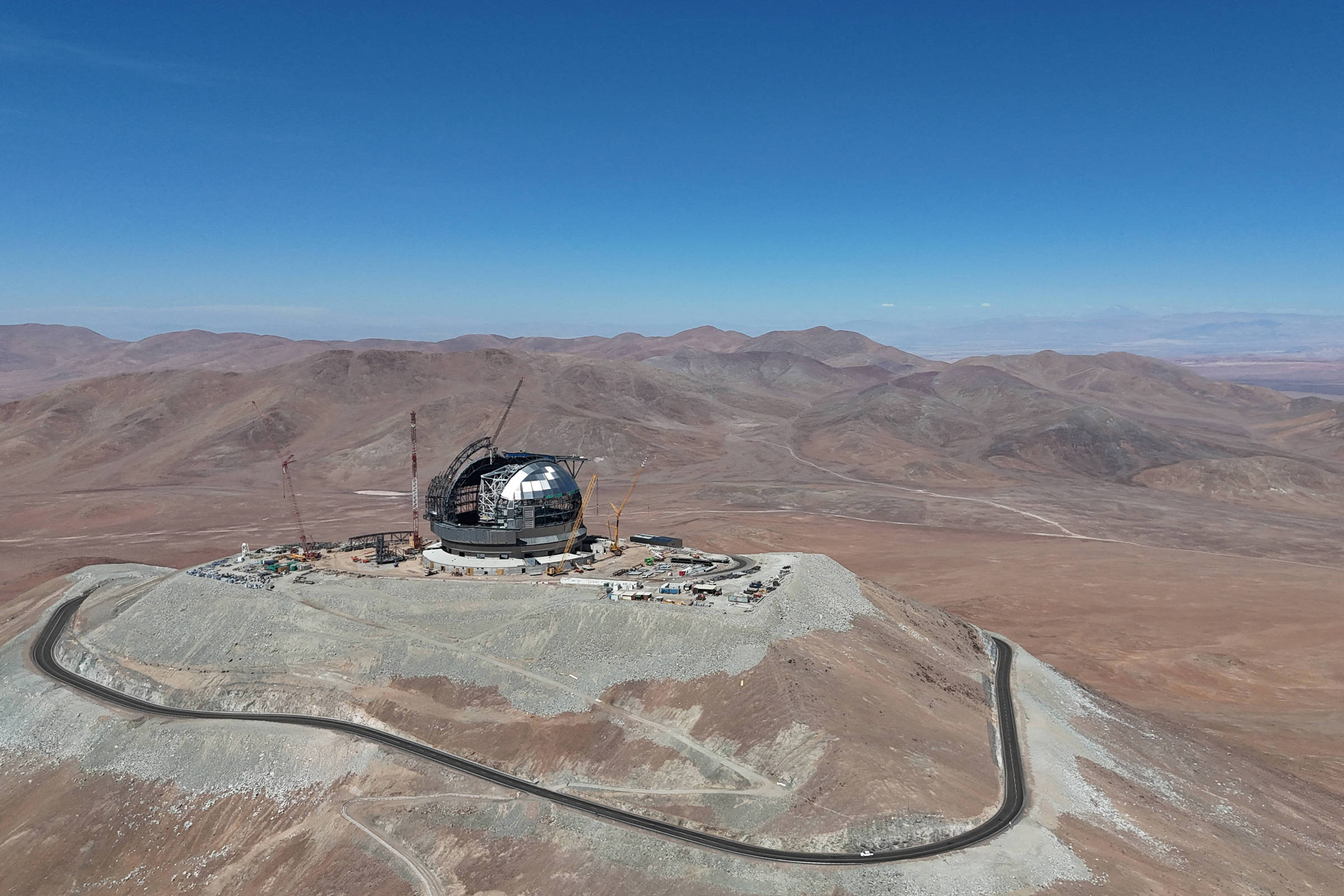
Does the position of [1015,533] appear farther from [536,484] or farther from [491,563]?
[491,563]

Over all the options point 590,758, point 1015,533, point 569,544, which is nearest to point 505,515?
point 569,544

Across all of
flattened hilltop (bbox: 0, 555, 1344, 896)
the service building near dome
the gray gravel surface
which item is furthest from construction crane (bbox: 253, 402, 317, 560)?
the service building near dome

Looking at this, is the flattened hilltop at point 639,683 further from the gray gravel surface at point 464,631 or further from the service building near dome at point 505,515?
the service building near dome at point 505,515

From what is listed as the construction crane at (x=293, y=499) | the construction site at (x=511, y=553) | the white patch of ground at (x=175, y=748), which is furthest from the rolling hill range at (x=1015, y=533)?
the construction site at (x=511, y=553)

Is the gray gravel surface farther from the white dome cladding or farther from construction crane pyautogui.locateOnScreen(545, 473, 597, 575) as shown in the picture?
the white dome cladding

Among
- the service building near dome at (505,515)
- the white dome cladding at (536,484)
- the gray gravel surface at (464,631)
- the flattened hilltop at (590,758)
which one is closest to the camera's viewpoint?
the flattened hilltop at (590,758)
